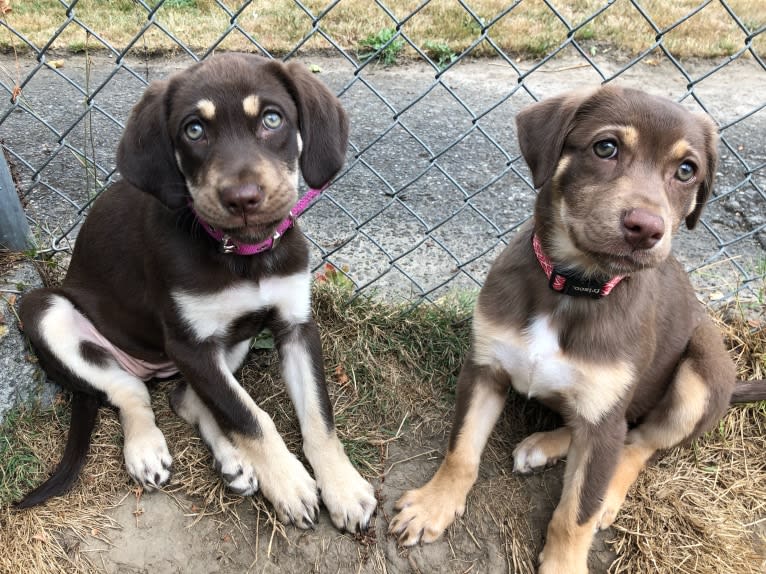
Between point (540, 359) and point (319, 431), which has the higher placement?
point (540, 359)

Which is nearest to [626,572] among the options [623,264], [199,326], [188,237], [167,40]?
[623,264]

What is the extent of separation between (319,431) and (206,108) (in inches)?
49.5

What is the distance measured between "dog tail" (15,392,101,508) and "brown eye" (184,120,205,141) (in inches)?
46.8

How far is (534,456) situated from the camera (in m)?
2.66

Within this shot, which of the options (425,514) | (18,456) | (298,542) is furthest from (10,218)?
(425,514)

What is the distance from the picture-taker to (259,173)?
2.05 meters

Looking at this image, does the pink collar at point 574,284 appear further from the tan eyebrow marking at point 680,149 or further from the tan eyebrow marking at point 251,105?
the tan eyebrow marking at point 251,105

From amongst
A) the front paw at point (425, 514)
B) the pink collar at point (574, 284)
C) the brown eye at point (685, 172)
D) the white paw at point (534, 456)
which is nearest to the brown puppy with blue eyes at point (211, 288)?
the front paw at point (425, 514)

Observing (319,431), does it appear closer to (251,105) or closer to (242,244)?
(242,244)

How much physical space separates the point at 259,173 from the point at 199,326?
0.68 meters

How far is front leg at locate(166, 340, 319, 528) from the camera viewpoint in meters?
2.42

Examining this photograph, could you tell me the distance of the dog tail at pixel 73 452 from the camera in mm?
2365

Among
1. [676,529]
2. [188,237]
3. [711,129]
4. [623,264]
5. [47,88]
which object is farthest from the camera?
[47,88]

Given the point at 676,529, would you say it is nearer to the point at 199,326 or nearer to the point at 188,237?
the point at 199,326
